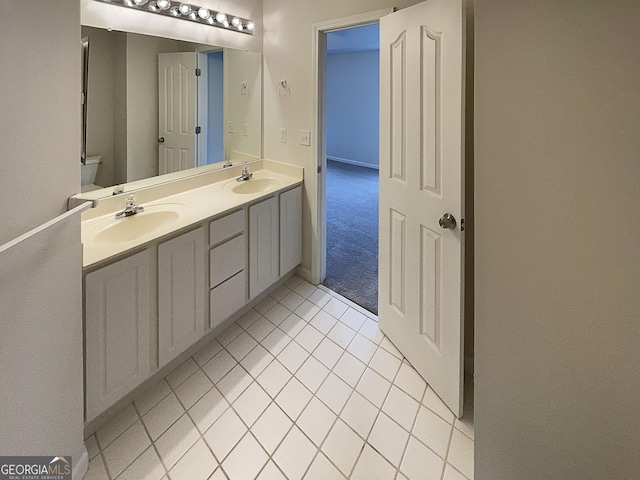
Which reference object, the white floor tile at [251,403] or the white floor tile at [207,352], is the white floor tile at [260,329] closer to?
the white floor tile at [207,352]

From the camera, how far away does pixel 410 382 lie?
1931 mm

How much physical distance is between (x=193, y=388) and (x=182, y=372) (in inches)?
6.4

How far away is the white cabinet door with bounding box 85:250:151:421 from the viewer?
4.78 ft

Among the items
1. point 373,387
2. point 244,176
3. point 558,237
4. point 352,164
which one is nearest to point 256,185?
point 244,176

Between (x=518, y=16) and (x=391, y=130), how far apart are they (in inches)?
45.6

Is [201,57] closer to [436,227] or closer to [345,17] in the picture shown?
[345,17]

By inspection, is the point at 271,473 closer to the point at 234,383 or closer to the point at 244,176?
the point at 234,383

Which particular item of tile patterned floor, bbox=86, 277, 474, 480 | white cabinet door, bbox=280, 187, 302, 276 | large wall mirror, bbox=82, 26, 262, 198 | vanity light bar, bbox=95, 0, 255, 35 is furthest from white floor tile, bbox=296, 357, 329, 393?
vanity light bar, bbox=95, 0, 255, 35

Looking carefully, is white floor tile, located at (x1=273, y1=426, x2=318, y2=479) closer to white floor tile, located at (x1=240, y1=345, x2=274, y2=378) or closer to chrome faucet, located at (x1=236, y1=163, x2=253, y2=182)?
white floor tile, located at (x1=240, y1=345, x2=274, y2=378)

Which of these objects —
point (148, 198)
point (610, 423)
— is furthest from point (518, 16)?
point (148, 198)

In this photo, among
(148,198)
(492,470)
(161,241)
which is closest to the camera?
(492,470)

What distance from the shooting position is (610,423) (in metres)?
0.78

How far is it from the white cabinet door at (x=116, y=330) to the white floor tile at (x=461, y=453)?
137 cm

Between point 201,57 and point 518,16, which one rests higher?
point 201,57
